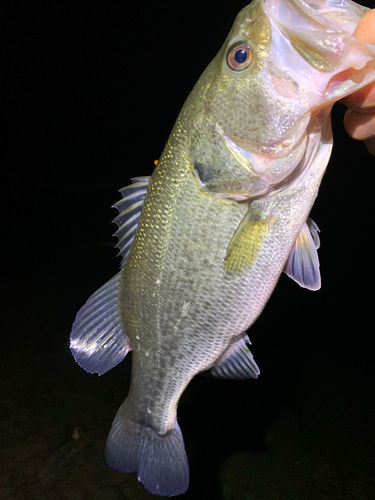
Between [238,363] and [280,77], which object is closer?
[280,77]

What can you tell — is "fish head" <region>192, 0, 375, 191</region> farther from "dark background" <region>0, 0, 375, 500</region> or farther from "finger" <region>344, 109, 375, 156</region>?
"dark background" <region>0, 0, 375, 500</region>

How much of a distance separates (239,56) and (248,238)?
1.76 feet

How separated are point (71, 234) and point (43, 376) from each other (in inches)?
193

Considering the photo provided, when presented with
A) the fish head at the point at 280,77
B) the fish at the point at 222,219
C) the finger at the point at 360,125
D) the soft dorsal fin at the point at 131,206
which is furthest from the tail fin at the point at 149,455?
the finger at the point at 360,125

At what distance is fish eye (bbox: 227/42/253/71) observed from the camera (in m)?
0.91

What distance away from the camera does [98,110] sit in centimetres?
1295

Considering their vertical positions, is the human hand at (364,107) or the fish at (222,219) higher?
the human hand at (364,107)

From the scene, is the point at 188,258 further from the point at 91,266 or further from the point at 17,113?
the point at 17,113

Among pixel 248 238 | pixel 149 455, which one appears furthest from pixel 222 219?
pixel 149 455

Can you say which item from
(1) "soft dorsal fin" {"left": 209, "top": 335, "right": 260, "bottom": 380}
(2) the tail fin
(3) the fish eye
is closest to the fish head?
(3) the fish eye

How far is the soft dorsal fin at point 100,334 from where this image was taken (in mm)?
1319

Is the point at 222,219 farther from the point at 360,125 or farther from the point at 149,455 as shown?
the point at 149,455

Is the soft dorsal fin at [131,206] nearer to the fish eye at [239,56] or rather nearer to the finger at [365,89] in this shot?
the fish eye at [239,56]

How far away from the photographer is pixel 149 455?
1321 millimetres
